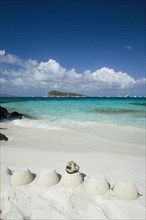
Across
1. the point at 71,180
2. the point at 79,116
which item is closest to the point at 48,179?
the point at 71,180

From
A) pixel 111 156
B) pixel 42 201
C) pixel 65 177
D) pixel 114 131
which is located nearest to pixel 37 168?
pixel 65 177

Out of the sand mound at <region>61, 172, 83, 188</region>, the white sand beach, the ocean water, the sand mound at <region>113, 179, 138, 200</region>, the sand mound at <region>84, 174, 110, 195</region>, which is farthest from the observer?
the ocean water

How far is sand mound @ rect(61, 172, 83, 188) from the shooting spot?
495cm

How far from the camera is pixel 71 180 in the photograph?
4984 millimetres

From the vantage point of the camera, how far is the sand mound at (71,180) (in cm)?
495

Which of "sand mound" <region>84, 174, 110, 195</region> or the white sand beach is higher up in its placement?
"sand mound" <region>84, 174, 110, 195</region>

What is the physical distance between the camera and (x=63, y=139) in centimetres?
1071

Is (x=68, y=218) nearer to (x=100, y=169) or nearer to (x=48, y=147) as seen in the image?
(x=100, y=169)

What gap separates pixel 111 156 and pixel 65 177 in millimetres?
3115

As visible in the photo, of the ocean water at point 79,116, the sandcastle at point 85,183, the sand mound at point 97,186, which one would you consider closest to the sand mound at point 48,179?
the sandcastle at point 85,183

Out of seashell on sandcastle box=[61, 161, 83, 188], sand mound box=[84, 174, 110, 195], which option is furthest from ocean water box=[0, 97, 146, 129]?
sand mound box=[84, 174, 110, 195]

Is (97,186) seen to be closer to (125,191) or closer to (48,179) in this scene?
(125,191)

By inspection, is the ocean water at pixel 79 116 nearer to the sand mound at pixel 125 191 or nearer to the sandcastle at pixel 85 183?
the sandcastle at pixel 85 183

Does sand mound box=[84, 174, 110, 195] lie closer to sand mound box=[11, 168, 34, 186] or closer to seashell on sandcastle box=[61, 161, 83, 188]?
seashell on sandcastle box=[61, 161, 83, 188]
